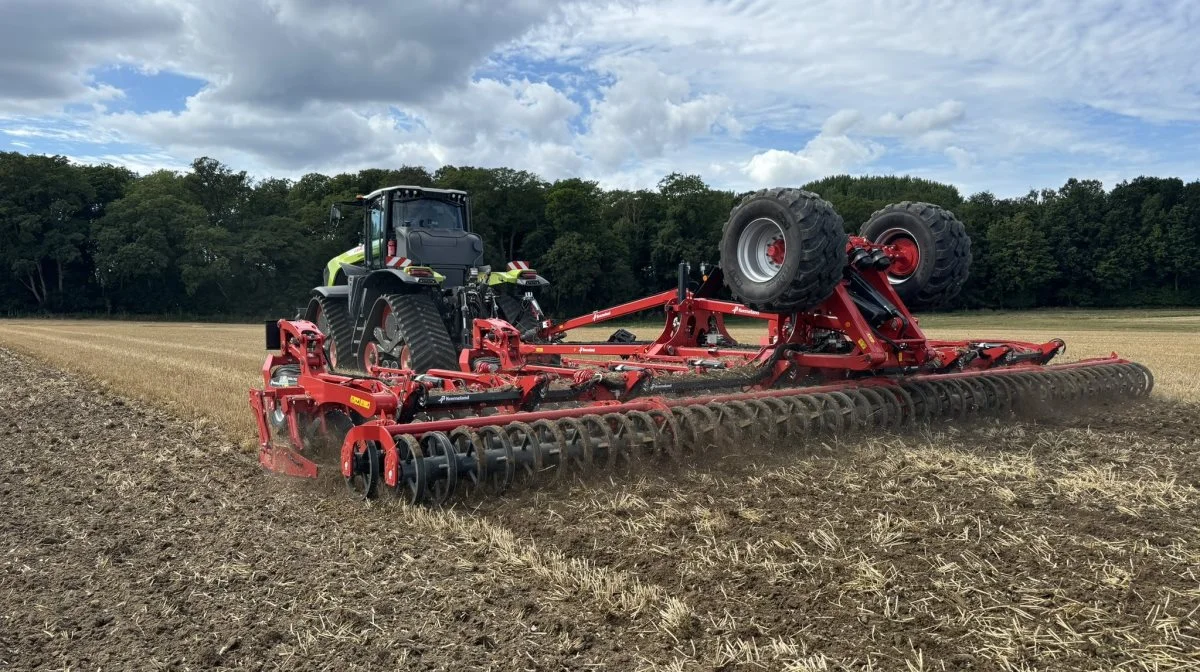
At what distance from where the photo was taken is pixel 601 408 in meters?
5.13

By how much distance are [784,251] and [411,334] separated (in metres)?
4.13

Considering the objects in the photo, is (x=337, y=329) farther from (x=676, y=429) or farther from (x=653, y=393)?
(x=676, y=429)

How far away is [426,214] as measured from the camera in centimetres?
1044

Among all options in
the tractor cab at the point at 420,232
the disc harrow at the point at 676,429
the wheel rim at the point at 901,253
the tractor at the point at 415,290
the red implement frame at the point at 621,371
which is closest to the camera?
the disc harrow at the point at 676,429

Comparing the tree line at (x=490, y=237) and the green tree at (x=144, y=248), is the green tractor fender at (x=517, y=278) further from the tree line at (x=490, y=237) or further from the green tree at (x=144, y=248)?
the green tree at (x=144, y=248)

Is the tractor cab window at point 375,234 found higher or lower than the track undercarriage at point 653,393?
higher

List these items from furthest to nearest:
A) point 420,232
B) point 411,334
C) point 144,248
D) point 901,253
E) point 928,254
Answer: point 144,248 → point 420,232 → point 411,334 → point 901,253 → point 928,254

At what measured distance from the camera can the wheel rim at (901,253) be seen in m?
7.43

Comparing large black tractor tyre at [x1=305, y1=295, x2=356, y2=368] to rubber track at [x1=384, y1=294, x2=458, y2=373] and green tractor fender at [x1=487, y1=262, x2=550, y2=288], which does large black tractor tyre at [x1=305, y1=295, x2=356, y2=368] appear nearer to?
green tractor fender at [x1=487, y1=262, x2=550, y2=288]

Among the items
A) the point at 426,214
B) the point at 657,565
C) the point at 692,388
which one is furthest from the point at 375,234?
the point at 657,565

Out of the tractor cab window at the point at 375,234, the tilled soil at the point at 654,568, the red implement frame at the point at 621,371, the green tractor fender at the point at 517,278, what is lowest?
the tilled soil at the point at 654,568

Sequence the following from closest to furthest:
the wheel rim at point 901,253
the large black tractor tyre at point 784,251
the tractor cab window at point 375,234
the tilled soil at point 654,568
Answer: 1. the tilled soil at point 654,568
2. the large black tractor tyre at point 784,251
3. the wheel rim at point 901,253
4. the tractor cab window at point 375,234

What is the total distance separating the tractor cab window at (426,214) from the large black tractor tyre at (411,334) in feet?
4.65

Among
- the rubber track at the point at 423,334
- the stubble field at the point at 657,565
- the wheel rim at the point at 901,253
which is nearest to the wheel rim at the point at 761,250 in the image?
the wheel rim at the point at 901,253
